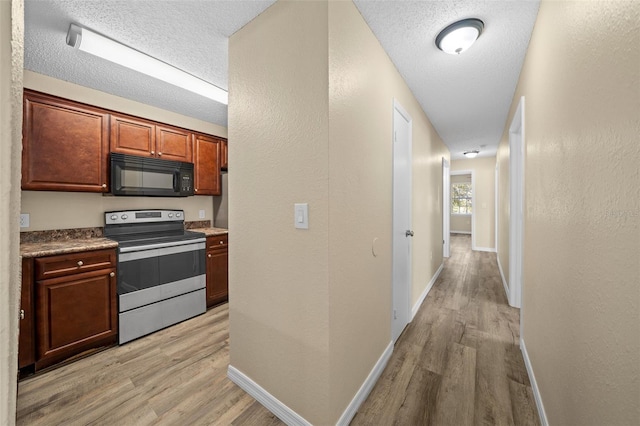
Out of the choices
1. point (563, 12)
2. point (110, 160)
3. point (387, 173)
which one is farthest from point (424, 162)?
point (110, 160)

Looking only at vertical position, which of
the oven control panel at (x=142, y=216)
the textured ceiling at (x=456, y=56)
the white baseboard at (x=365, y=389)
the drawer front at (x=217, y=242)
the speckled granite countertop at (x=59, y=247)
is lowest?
the white baseboard at (x=365, y=389)

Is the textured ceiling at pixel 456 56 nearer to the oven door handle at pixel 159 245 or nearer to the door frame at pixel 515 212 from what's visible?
the door frame at pixel 515 212

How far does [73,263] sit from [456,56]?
3.52m

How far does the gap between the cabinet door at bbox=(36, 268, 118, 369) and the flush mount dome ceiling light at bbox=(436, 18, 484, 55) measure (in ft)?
10.7

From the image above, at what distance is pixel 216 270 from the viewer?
10.4 ft

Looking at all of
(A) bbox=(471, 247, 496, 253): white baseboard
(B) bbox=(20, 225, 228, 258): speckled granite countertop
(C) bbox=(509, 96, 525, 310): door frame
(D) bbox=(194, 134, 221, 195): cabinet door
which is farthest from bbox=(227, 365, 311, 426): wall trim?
(A) bbox=(471, 247, 496, 253): white baseboard

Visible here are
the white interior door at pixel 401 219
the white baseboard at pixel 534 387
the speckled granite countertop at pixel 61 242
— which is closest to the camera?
the white baseboard at pixel 534 387

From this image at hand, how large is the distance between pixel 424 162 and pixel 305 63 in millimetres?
2458

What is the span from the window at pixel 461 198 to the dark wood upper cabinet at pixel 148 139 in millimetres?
9463

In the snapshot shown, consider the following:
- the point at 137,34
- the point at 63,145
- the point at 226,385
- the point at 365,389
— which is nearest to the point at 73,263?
the point at 63,145

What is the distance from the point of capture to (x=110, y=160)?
8.46 feet

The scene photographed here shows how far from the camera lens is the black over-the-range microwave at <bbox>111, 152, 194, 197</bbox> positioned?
2.61m

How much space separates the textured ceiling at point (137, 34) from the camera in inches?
61.8

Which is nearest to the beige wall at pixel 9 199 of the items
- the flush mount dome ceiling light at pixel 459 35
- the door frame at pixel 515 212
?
the flush mount dome ceiling light at pixel 459 35
